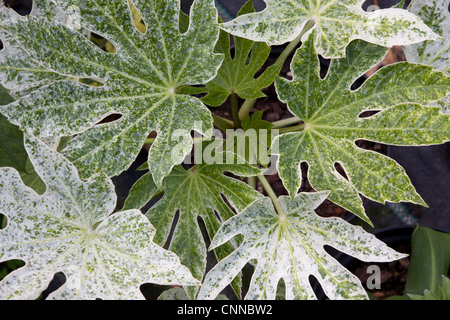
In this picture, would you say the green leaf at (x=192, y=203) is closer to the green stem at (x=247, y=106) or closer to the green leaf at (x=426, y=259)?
the green stem at (x=247, y=106)

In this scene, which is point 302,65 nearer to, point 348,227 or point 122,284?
point 348,227

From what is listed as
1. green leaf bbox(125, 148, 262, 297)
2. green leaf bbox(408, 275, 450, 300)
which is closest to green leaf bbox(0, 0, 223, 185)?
green leaf bbox(125, 148, 262, 297)

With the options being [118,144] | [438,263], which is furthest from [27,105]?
[438,263]

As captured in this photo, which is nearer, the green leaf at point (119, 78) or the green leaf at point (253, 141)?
the green leaf at point (119, 78)

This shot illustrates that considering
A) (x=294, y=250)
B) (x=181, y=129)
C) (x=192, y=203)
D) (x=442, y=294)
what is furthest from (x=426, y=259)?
(x=181, y=129)

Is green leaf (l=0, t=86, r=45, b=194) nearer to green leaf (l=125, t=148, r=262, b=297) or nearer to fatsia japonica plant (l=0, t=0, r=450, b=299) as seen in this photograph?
fatsia japonica plant (l=0, t=0, r=450, b=299)

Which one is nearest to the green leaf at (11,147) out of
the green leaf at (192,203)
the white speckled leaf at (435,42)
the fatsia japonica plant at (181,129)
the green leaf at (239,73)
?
the fatsia japonica plant at (181,129)
